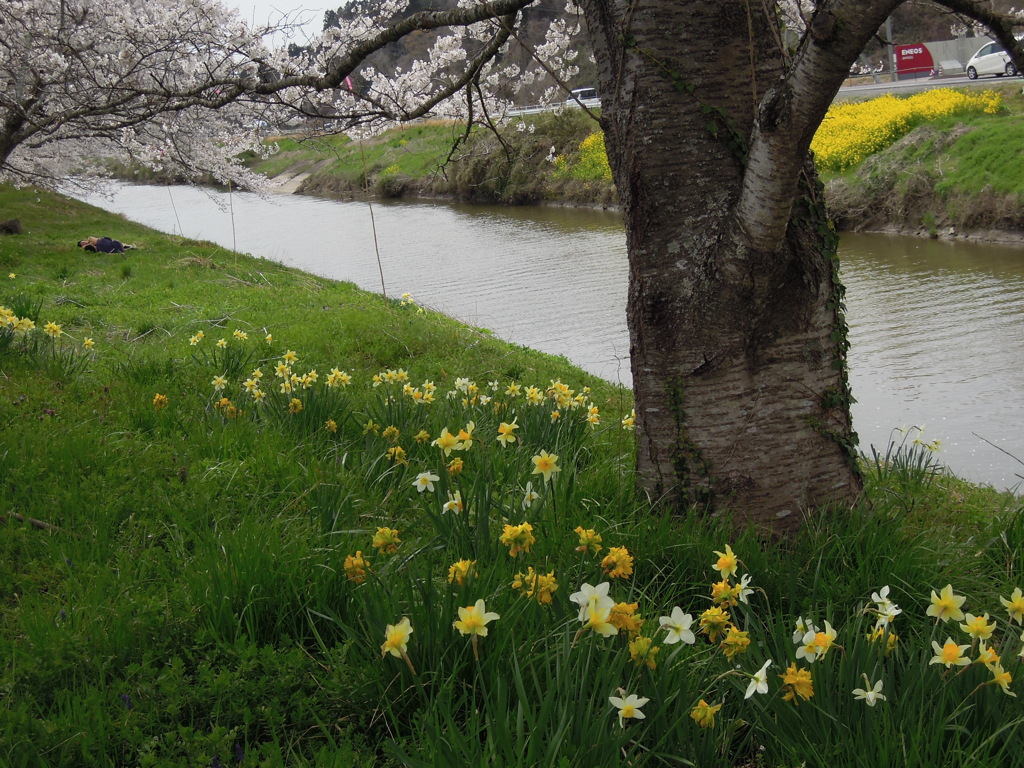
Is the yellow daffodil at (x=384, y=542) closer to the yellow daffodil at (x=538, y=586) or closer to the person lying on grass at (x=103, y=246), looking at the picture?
the yellow daffodil at (x=538, y=586)

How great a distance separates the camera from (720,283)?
305cm

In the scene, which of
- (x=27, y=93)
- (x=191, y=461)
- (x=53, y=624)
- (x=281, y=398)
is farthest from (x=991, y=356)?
(x=27, y=93)

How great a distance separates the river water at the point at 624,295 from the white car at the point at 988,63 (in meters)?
12.0

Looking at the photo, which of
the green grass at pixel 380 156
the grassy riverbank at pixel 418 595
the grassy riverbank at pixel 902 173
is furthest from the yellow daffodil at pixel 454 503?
the green grass at pixel 380 156

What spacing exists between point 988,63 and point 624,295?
19.5 metres

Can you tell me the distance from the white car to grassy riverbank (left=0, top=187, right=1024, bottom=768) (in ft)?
83.9

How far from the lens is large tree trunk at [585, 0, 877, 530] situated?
10.1ft

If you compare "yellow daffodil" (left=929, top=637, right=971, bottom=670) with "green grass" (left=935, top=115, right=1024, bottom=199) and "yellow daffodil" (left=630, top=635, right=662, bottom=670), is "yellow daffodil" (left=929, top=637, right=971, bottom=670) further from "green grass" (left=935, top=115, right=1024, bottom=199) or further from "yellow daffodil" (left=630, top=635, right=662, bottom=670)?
"green grass" (left=935, top=115, right=1024, bottom=199)

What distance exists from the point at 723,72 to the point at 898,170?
17.1m

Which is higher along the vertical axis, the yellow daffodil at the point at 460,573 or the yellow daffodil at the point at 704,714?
the yellow daffodil at the point at 460,573

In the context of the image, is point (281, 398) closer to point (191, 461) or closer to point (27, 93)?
point (191, 461)

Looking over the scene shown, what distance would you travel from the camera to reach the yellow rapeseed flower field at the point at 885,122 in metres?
20.0

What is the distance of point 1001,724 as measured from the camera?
1840 mm

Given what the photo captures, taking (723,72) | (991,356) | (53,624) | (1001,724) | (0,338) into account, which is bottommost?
(991,356)
